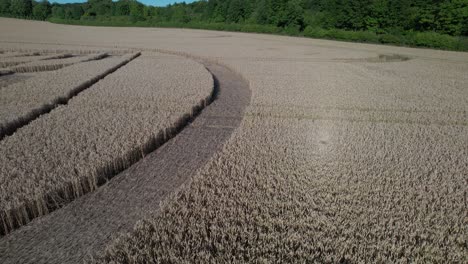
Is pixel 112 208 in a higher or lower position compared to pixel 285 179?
lower

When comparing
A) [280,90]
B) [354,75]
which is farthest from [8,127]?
[354,75]

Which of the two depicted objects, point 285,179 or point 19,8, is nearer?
point 285,179

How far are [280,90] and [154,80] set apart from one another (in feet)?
25.2

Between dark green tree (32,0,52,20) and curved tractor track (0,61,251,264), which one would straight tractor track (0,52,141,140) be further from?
dark green tree (32,0,52,20)

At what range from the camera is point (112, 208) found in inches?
249

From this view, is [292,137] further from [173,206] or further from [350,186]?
[173,206]

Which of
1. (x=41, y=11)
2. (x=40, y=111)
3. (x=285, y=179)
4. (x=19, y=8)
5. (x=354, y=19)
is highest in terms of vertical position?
(x=19, y=8)

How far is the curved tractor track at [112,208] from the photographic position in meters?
5.10

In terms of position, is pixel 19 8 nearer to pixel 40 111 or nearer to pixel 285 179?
pixel 40 111

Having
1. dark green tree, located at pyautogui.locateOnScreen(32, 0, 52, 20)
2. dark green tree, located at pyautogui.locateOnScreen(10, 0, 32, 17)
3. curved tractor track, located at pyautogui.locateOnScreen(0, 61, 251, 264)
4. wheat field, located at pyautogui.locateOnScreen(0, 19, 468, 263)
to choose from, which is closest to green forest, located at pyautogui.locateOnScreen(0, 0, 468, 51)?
dark green tree, located at pyautogui.locateOnScreen(32, 0, 52, 20)

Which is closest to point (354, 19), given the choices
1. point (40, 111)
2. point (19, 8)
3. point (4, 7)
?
point (40, 111)

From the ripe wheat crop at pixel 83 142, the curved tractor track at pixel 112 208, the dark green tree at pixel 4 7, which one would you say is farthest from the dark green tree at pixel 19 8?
the curved tractor track at pixel 112 208

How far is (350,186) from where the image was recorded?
20.7ft

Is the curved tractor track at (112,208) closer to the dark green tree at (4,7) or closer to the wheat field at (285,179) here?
the wheat field at (285,179)
